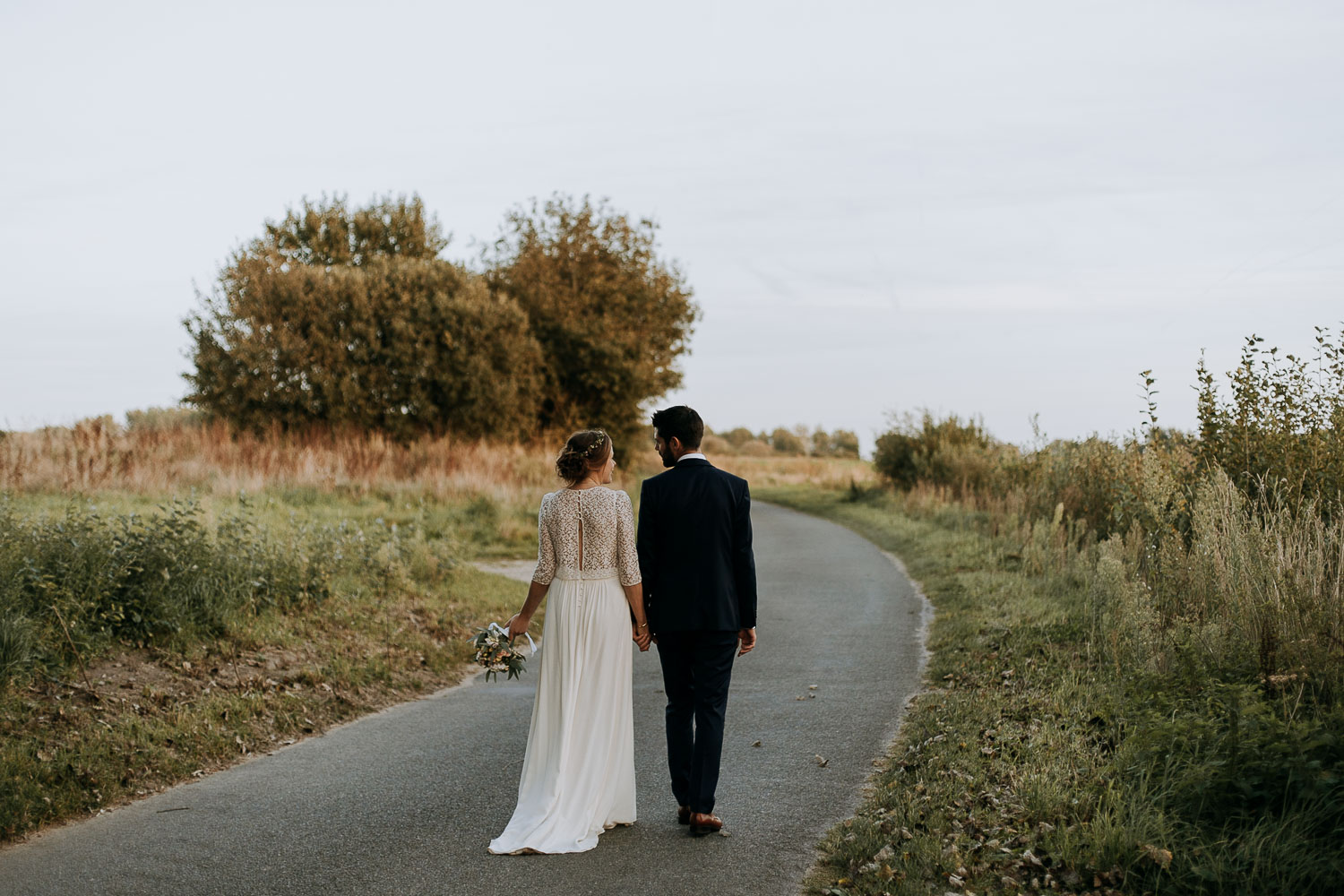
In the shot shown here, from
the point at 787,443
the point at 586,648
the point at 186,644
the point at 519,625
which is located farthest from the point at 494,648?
the point at 787,443

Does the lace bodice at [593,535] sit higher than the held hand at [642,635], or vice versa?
the lace bodice at [593,535]

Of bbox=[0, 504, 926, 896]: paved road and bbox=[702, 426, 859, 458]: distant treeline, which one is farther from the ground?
bbox=[702, 426, 859, 458]: distant treeline

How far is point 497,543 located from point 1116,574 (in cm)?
1273

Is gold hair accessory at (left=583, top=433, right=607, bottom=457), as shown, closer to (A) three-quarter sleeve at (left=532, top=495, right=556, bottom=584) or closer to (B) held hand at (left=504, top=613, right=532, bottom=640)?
(A) three-quarter sleeve at (left=532, top=495, right=556, bottom=584)

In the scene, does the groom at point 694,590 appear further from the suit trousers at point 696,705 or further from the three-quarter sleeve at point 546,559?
the three-quarter sleeve at point 546,559


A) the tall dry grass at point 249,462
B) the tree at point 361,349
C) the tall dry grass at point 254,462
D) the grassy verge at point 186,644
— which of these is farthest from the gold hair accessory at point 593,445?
the tree at point 361,349

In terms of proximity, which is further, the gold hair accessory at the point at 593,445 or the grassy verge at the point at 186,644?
the grassy verge at the point at 186,644

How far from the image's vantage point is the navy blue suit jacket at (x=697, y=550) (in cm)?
558

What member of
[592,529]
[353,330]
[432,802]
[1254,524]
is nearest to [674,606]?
[592,529]

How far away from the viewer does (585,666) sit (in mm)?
5699

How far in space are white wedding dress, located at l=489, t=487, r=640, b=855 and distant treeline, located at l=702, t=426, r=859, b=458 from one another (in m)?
72.5

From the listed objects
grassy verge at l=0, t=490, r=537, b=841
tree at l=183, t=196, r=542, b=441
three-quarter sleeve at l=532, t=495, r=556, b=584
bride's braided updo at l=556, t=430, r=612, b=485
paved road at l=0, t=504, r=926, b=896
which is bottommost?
paved road at l=0, t=504, r=926, b=896

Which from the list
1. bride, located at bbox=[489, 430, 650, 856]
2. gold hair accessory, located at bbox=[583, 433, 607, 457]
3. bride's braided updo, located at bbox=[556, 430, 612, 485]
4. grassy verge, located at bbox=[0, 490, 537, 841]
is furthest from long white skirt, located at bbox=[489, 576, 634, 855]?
grassy verge, located at bbox=[0, 490, 537, 841]

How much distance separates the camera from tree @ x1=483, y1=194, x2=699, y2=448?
36781 mm
